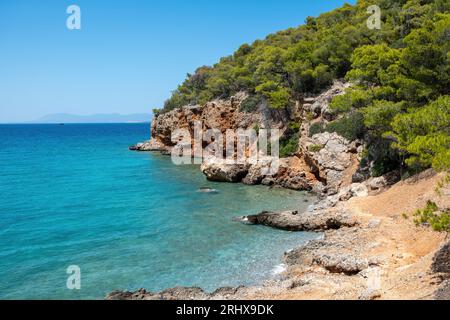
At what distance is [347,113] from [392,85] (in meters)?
4.87

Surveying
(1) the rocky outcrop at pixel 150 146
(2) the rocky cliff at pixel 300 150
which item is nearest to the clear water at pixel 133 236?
(2) the rocky cliff at pixel 300 150

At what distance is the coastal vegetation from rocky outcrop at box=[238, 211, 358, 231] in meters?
4.46

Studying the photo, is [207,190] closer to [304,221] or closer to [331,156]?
[331,156]

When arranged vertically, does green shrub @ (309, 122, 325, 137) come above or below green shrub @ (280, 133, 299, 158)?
above

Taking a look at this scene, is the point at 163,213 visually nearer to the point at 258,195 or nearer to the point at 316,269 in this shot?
the point at 258,195

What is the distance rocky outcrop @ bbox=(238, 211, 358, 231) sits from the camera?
1939 cm

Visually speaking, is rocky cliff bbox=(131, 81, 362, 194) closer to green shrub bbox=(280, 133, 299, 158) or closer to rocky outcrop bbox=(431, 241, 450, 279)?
green shrub bbox=(280, 133, 299, 158)

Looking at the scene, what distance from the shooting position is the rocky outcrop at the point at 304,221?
19391 mm

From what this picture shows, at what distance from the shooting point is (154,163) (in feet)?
169

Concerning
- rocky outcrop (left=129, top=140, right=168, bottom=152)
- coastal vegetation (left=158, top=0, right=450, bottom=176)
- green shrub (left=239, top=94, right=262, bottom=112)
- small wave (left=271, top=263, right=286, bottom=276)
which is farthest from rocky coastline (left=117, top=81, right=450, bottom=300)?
rocky outcrop (left=129, top=140, right=168, bottom=152)

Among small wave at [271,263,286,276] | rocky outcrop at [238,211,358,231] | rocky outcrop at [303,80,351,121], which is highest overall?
rocky outcrop at [303,80,351,121]

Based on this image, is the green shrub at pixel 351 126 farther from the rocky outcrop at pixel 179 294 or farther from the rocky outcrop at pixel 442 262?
the rocky outcrop at pixel 179 294

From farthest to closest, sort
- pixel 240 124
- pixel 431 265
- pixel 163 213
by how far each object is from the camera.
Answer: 1. pixel 240 124
2. pixel 163 213
3. pixel 431 265
